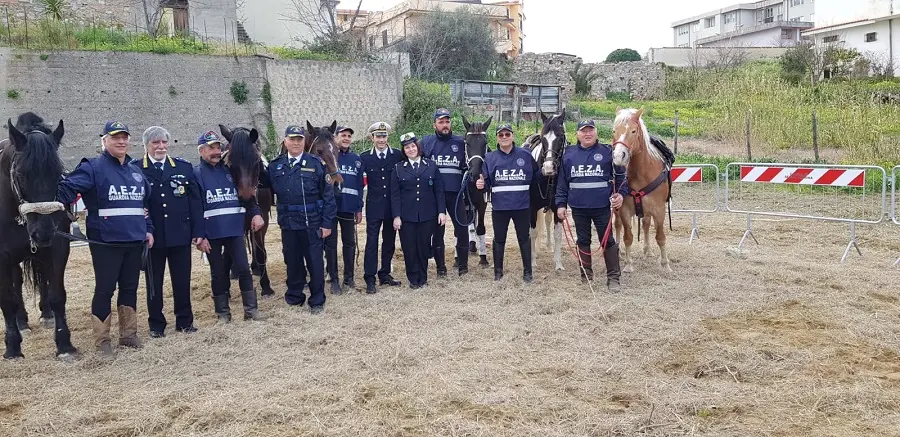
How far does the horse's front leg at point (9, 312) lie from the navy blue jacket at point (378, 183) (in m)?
3.32

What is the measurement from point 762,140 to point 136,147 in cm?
1626

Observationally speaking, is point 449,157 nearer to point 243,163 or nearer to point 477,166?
point 477,166

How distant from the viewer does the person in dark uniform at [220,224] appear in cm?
582

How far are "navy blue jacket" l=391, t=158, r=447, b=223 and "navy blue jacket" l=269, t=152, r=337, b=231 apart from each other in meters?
0.94

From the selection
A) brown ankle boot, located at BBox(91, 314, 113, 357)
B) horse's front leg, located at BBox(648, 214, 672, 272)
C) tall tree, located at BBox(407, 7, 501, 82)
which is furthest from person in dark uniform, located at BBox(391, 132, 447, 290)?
tall tree, located at BBox(407, 7, 501, 82)

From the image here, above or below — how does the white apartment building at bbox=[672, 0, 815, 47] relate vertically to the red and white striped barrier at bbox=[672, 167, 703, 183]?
above

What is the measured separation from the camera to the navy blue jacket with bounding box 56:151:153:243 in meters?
4.89

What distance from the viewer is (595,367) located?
14.9 feet

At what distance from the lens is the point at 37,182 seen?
462cm

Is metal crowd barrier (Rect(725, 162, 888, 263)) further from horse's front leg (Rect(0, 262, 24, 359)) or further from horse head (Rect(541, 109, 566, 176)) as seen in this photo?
horse's front leg (Rect(0, 262, 24, 359))

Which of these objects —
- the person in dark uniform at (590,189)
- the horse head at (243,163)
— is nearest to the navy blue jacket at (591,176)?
the person in dark uniform at (590,189)

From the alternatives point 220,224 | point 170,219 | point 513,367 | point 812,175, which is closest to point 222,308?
point 220,224

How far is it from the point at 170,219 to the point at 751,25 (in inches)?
2617

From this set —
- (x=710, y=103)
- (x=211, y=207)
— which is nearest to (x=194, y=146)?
(x=211, y=207)
